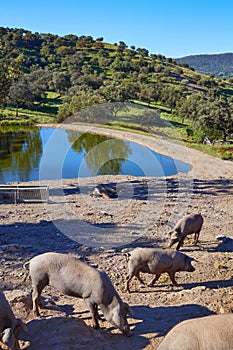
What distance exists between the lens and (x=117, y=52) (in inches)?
5714

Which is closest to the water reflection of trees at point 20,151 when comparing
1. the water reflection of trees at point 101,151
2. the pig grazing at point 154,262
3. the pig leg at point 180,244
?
the water reflection of trees at point 101,151

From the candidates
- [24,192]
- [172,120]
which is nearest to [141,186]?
[24,192]

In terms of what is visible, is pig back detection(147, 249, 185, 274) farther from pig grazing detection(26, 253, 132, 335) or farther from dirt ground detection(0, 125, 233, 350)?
pig grazing detection(26, 253, 132, 335)

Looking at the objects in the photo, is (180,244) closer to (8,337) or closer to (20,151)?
(8,337)

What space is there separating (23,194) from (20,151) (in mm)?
23423

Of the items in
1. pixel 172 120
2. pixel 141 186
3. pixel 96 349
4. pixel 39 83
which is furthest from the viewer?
pixel 39 83

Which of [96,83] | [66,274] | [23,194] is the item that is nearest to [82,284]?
[66,274]

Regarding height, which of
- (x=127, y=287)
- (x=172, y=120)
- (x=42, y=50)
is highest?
(x=42, y=50)

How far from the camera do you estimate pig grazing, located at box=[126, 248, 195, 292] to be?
10828 mm

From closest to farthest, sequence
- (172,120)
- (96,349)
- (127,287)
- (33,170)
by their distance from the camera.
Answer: (96,349), (127,287), (33,170), (172,120)

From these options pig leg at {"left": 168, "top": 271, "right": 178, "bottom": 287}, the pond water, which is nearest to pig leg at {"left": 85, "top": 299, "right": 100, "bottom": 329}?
pig leg at {"left": 168, "top": 271, "right": 178, "bottom": 287}

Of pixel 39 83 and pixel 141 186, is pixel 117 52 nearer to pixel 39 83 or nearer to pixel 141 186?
pixel 39 83

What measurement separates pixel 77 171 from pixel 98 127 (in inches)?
1111

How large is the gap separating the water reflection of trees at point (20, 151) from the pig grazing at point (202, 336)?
24.7 meters
